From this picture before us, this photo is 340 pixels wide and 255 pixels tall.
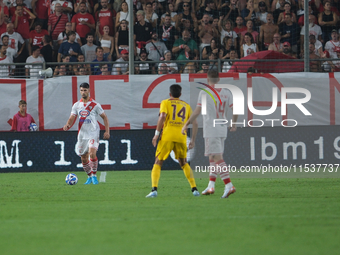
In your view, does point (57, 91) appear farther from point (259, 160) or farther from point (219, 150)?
point (219, 150)

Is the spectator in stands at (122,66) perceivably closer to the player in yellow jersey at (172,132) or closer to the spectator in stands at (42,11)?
the spectator in stands at (42,11)

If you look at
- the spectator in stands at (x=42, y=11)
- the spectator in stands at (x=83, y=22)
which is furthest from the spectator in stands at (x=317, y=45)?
the spectator in stands at (x=42, y=11)

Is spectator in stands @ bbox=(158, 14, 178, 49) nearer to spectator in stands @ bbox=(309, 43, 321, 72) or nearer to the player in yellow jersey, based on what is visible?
spectator in stands @ bbox=(309, 43, 321, 72)

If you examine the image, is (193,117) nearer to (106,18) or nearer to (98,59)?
(98,59)

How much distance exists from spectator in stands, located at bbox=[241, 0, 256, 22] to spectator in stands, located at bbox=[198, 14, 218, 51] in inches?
47.2

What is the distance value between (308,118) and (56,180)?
717 centimetres

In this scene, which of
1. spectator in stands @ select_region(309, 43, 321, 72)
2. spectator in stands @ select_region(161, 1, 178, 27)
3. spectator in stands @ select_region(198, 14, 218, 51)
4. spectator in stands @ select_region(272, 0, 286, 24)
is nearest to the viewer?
spectator in stands @ select_region(309, 43, 321, 72)

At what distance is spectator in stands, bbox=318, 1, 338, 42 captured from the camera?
17.0m

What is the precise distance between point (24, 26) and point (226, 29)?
629 cm

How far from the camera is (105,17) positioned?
17.5 m

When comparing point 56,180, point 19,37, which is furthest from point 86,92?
point 19,37

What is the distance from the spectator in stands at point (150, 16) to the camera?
17.1 m

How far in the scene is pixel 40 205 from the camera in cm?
792

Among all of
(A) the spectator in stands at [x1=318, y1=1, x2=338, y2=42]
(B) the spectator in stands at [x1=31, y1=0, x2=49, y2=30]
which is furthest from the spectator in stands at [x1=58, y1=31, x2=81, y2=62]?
(A) the spectator in stands at [x1=318, y1=1, x2=338, y2=42]
